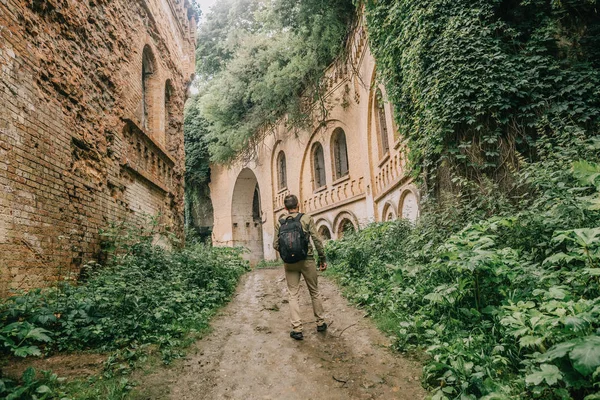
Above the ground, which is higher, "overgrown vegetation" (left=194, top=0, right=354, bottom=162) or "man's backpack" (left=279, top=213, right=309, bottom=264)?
"overgrown vegetation" (left=194, top=0, right=354, bottom=162)

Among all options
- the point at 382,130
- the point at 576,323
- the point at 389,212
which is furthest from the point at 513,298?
the point at 382,130

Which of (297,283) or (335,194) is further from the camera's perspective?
(335,194)

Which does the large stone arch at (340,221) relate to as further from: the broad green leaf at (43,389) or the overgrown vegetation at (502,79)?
the broad green leaf at (43,389)

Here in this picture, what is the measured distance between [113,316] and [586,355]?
4.49 meters

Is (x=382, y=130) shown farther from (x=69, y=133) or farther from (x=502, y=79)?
(x=69, y=133)

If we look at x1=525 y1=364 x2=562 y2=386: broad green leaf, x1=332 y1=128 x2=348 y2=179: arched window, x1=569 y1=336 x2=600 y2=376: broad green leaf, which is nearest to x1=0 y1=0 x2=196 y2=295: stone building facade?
x1=525 y1=364 x2=562 y2=386: broad green leaf

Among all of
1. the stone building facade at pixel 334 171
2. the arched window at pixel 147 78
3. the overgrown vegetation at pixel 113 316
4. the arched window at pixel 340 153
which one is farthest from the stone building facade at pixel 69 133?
the arched window at pixel 340 153

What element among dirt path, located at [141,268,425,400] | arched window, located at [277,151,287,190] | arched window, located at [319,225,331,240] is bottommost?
dirt path, located at [141,268,425,400]

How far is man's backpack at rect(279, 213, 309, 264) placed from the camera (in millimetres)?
4668

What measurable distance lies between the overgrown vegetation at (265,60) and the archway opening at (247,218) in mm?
3113

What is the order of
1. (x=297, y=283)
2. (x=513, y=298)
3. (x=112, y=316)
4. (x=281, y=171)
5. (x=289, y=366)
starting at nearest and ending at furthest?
1. (x=513, y=298)
2. (x=289, y=366)
3. (x=112, y=316)
4. (x=297, y=283)
5. (x=281, y=171)

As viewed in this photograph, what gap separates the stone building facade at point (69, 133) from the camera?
13.7 ft

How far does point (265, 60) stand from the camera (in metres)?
16.3

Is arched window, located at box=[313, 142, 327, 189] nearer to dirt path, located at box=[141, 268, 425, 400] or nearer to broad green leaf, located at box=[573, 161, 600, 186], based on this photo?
dirt path, located at box=[141, 268, 425, 400]
